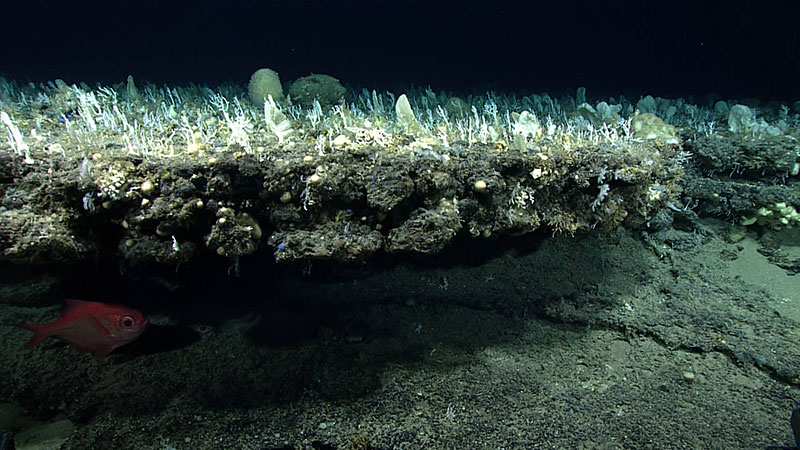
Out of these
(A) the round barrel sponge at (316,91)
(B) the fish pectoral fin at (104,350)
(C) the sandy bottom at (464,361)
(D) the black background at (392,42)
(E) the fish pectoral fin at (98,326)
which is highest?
(D) the black background at (392,42)

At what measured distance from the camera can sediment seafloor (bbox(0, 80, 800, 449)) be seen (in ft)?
8.48

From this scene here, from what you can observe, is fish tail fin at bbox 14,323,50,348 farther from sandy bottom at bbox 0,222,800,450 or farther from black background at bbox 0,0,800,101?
black background at bbox 0,0,800,101

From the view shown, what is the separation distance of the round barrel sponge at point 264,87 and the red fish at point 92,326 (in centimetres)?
398

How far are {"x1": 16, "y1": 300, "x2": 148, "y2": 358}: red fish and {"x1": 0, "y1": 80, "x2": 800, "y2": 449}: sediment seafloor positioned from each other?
43cm

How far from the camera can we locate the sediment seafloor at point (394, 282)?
2.59m

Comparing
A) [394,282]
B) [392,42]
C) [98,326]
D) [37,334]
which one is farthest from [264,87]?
[392,42]

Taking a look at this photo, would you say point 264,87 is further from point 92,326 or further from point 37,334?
point 37,334

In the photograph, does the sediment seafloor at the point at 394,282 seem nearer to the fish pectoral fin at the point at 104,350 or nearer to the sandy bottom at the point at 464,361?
the sandy bottom at the point at 464,361

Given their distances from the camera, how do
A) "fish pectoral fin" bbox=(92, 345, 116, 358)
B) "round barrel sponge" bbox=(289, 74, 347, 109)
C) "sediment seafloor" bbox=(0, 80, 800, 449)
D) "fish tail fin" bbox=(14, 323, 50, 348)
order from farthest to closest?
1. "round barrel sponge" bbox=(289, 74, 347, 109)
2. "fish pectoral fin" bbox=(92, 345, 116, 358)
3. "fish tail fin" bbox=(14, 323, 50, 348)
4. "sediment seafloor" bbox=(0, 80, 800, 449)

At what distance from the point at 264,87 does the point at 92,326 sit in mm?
4392

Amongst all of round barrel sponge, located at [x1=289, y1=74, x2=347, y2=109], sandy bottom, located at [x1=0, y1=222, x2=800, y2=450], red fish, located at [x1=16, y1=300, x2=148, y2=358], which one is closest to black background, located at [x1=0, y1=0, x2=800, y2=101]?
round barrel sponge, located at [x1=289, y1=74, x2=347, y2=109]

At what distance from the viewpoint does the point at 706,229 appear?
4734mm

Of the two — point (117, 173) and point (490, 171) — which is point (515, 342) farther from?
point (117, 173)

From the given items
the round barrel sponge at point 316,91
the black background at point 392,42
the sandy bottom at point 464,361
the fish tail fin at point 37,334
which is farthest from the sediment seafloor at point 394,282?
the black background at point 392,42
